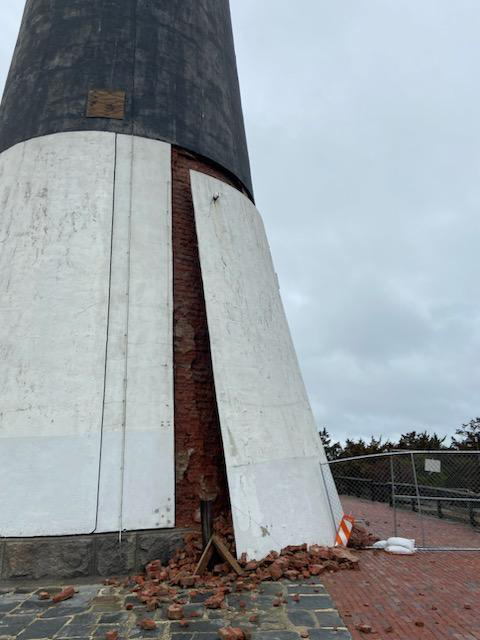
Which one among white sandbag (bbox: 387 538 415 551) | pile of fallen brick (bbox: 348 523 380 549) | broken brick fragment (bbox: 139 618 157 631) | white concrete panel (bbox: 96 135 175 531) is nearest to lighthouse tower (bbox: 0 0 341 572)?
white concrete panel (bbox: 96 135 175 531)

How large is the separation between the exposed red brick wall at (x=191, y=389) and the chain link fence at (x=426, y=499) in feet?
7.22

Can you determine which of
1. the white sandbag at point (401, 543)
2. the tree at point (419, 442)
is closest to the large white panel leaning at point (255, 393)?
the white sandbag at point (401, 543)

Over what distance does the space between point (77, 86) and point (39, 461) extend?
6.59 meters

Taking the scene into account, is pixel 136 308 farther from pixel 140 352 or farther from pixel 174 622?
pixel 174 622

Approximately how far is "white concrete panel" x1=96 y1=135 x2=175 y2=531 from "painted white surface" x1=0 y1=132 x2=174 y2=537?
0.02m

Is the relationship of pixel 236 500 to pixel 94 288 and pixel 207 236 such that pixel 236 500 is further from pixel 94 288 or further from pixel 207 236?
pixel 207 236

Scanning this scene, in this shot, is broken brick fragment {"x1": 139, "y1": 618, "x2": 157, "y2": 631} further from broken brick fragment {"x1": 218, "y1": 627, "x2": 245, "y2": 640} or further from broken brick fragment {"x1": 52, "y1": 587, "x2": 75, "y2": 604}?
broken brick fragment {"x1": 52, "y1": 587, "x2": 75, "y2": 604}

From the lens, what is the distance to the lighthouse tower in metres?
6.09

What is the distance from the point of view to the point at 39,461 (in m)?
6.01

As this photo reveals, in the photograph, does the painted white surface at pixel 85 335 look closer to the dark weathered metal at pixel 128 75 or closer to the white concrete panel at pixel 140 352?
the white concrete panel at pixel 140 352

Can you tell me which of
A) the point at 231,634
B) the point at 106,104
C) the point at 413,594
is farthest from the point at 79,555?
the point at 106,104

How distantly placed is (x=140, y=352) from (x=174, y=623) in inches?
138

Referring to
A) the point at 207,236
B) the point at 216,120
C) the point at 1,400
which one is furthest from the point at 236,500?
the point at 216,120

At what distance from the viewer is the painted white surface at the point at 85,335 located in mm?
5980
